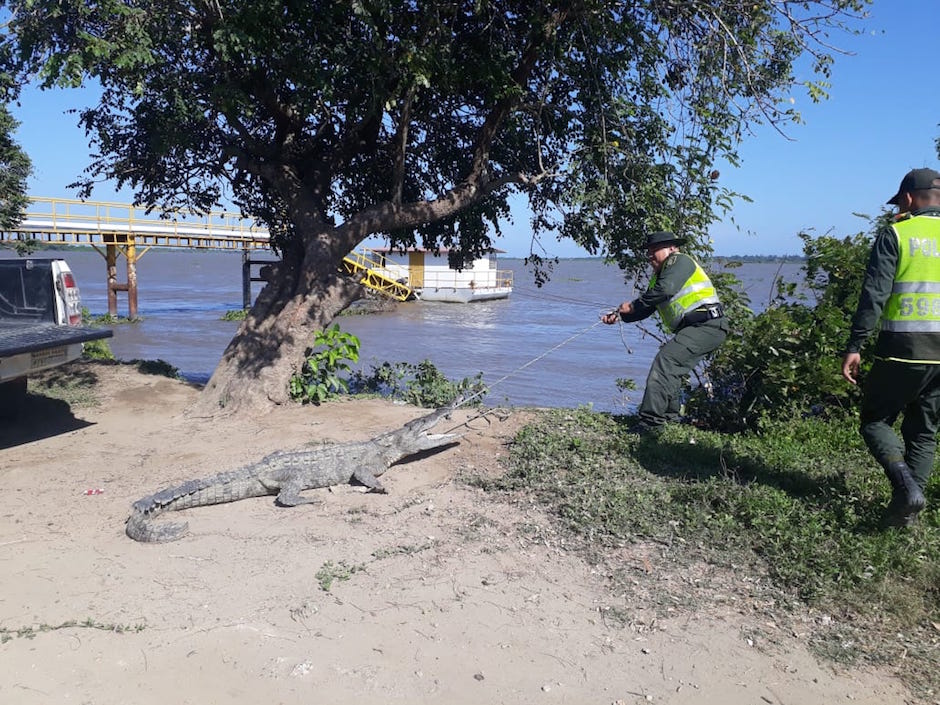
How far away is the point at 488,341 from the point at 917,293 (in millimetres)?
18648

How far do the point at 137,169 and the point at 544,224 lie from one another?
5.55 meters

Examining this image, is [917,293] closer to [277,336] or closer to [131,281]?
[277,336]

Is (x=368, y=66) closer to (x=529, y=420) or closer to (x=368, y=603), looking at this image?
(x=529, y=420)

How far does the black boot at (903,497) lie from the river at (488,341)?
3.94m

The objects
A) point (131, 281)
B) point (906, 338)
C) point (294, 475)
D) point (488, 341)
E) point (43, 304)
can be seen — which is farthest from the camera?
point (131, 281)

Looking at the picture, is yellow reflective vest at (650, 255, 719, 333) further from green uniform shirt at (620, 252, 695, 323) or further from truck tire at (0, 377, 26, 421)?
truck tire at (0, 377, 26, 421)

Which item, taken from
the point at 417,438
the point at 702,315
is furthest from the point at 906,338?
the point at 417,438

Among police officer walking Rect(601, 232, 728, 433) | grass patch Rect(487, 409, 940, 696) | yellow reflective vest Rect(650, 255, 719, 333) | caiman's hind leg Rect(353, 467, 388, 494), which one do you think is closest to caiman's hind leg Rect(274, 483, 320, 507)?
caiman's hind leg Rect(353, 467, 388, 494)

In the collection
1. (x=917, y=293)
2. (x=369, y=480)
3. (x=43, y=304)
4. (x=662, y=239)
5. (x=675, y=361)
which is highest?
(x=662, y=239)

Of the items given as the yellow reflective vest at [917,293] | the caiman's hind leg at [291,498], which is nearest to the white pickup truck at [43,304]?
the caiman's hind leg at [291,498]

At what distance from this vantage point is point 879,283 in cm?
439

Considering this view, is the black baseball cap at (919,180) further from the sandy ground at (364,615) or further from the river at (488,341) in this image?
the river at (488,341)

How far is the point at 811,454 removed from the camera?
5969 mm

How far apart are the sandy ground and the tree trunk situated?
235 centimetres
